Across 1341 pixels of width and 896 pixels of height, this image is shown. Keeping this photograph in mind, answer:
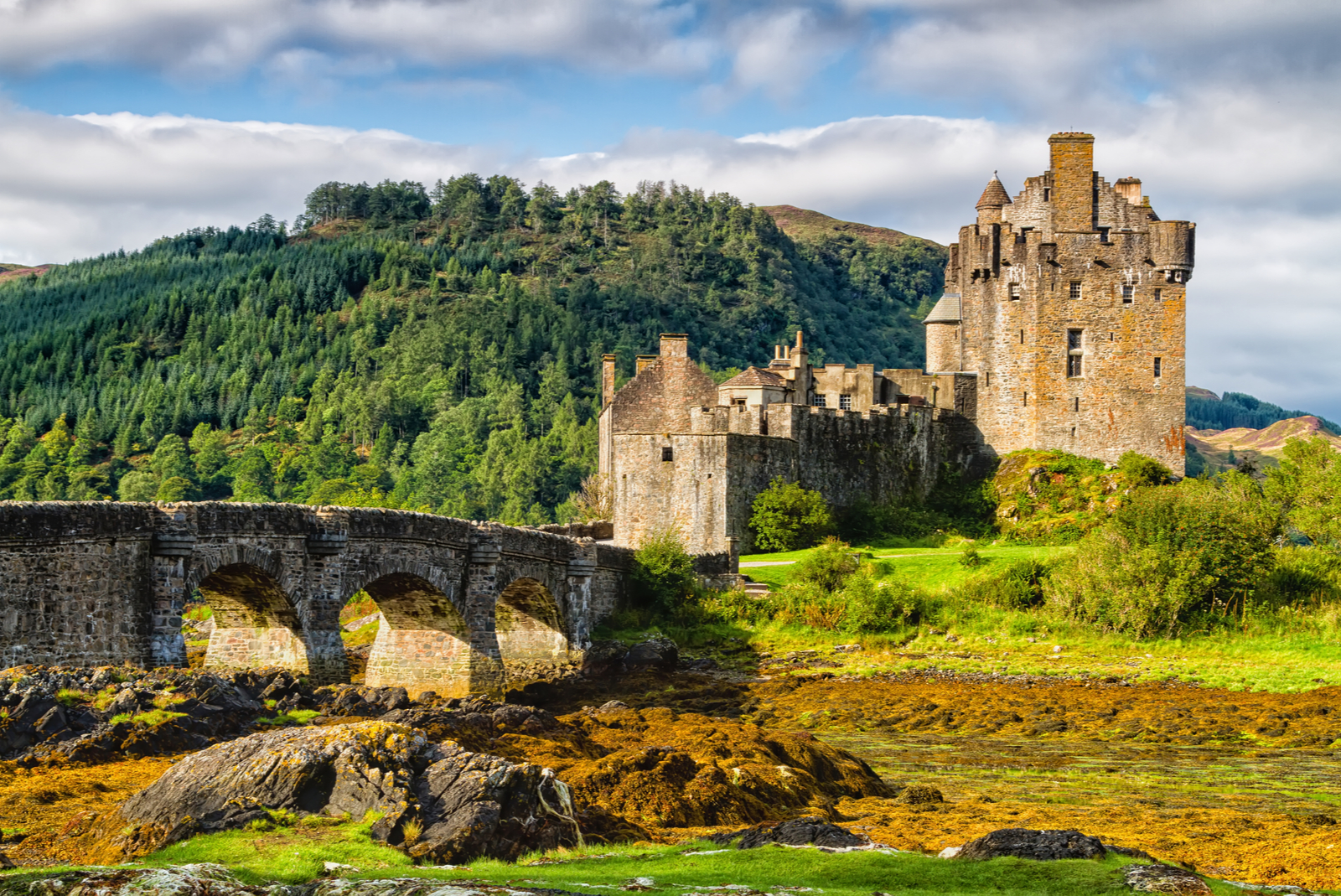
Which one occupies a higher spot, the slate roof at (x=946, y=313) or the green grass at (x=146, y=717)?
the slate roof at (x=946, y=313)

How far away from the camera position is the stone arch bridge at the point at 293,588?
26234mm

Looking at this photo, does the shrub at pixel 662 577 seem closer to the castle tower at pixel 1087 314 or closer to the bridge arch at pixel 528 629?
the bridge arch at pixel 528 629

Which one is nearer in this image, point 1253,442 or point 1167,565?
point 1167,565

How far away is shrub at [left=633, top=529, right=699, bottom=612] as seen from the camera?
163ft

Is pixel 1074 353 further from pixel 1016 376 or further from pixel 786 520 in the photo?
pixel 786 520

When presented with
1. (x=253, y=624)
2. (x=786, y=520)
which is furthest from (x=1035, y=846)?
(x=786, y=520)

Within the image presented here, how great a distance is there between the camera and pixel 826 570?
50.0 meters

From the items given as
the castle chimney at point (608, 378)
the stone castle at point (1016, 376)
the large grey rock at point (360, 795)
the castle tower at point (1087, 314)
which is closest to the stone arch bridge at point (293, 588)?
the large grey rock at point (360, 795)

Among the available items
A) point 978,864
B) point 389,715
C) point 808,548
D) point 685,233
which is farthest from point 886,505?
point 685,233

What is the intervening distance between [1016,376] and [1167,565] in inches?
806

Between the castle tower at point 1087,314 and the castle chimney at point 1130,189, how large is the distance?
3.7 inches

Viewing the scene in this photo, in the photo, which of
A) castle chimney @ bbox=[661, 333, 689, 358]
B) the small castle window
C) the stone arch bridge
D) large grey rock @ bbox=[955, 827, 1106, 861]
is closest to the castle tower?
the small castle window

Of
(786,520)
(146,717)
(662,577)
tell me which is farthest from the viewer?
(786,520)

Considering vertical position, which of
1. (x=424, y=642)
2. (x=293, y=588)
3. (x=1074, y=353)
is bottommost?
(x=424, y=642)
